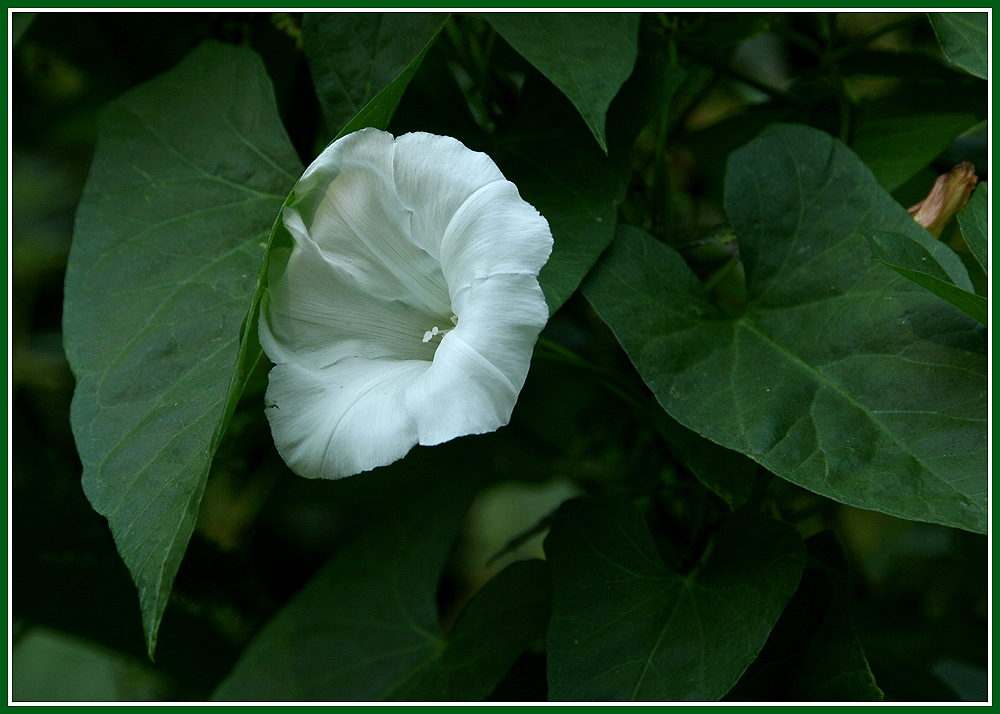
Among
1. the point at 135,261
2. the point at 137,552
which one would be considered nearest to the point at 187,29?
the point at 135,261

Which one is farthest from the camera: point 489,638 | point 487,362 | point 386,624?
point 386,624

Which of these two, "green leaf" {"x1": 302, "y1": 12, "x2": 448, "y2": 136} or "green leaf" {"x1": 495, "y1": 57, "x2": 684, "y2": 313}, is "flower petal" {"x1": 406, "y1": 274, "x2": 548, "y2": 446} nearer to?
"green leaf" {"x1": 495, "y1": 57, "x2": 684, "y2": 313}

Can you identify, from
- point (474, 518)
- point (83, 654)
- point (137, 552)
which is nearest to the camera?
point (137, 552)

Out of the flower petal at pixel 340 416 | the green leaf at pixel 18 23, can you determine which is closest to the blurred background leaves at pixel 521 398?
the green leaf at pixel 18 23

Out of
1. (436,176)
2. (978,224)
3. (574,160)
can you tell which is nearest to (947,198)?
(978,224)

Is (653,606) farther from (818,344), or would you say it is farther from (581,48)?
(581,48)

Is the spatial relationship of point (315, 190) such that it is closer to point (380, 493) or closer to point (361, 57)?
point (361, 57)
